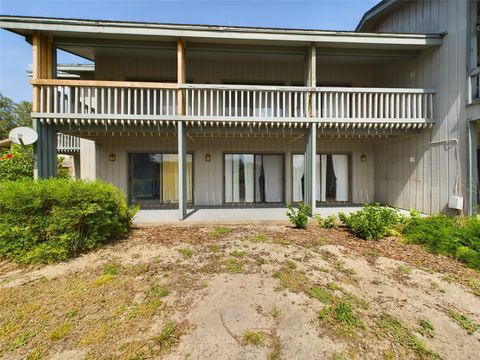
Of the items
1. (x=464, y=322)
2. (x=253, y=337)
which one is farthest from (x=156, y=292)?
(x=464, y=322)

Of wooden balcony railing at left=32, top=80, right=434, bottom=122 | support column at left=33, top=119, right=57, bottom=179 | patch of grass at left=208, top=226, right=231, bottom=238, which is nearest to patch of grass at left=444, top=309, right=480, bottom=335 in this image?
patch of grass at left=208, top=226, right=231, bottom=238

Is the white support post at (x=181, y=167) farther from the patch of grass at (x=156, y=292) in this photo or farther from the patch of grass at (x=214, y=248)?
the patch of grass at (x=156, y=292)

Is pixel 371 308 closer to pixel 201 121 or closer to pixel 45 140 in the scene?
pixel 201 121

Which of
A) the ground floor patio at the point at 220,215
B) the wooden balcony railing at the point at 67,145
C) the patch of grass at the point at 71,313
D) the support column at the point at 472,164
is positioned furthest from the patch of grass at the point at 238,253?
the wooden balcony railing at the point at 67,145

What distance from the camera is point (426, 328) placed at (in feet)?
8.89

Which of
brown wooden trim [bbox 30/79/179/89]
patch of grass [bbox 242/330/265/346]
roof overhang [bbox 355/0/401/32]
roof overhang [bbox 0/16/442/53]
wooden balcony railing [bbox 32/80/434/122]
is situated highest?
roof overhang [bbox 355/0/401/32]

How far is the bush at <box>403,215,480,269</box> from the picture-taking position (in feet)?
14.6

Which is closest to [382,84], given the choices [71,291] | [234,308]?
[234,308]

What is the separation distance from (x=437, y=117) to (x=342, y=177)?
377 centimetres

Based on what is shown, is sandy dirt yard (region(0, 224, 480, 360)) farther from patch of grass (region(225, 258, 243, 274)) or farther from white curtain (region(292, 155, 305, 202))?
white curtain (region(292, 155, 305, 202))

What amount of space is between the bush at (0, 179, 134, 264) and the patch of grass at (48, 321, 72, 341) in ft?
6.35

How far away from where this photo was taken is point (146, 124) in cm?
739

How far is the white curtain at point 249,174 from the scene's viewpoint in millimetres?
10070

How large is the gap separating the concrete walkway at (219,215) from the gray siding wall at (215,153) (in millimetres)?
1504
